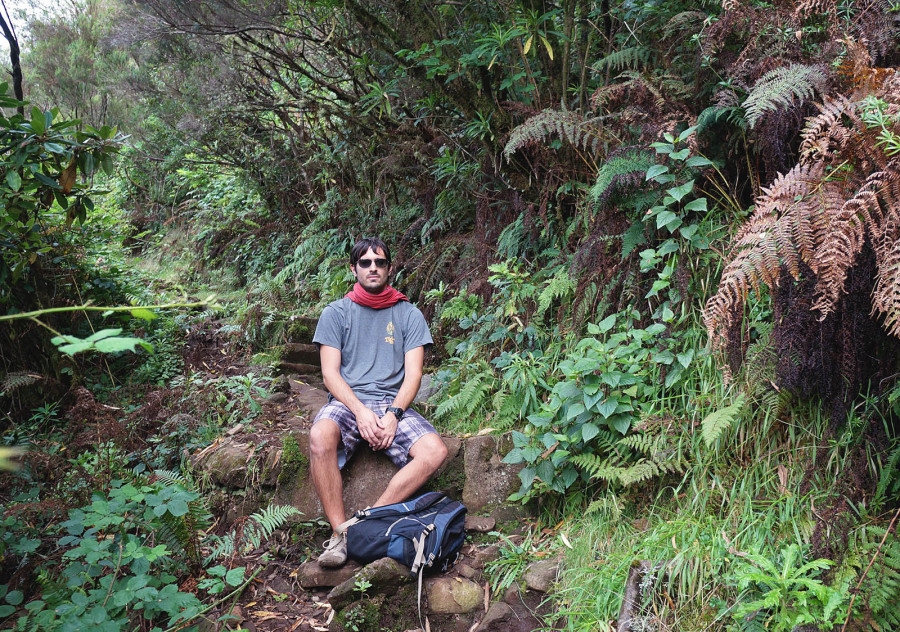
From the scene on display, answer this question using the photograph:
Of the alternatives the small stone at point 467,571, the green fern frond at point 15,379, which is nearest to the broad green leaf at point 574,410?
the small stone at point 467,571

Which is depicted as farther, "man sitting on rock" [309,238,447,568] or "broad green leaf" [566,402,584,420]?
"man sitting on rock" [309,238,447,568]

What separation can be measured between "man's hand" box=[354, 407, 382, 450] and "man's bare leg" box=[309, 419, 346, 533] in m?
0.18

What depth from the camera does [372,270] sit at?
13.9 feet

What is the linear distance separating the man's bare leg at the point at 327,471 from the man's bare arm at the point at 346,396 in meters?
0.19

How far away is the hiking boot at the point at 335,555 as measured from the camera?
3.29m

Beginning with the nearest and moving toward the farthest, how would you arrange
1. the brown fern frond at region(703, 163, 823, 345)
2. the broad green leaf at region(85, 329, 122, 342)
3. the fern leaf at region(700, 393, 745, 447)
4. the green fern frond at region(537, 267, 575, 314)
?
the broad green leaf at region(85, 329, 122, 342) → the brown fern frond at region(703, 163, 823, 345) → the fern leaf at region(700, 393, 745, 447) → the green fern frond at region(537, 267, 575, 314)

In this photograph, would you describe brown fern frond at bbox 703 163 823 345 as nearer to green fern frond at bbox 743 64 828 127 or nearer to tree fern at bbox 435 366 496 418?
green fern frond at bbox 743 64 828 127

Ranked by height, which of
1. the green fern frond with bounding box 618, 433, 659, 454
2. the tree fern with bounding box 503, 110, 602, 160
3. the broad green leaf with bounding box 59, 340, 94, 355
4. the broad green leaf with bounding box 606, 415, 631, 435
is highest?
the tree fern with bounding box 503, 110, 602, 160

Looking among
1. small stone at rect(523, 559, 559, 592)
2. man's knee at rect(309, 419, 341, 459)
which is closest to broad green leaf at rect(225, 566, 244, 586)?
man's knee at rect(309, 419, 341, 459)

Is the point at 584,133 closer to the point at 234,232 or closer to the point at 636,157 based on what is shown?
the point at 636,157

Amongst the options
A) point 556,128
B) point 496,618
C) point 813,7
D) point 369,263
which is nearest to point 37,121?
point 369,263

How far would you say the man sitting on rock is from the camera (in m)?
3.60

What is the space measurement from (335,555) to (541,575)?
117 cm

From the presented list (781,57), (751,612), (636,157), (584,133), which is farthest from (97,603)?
(781,57)
